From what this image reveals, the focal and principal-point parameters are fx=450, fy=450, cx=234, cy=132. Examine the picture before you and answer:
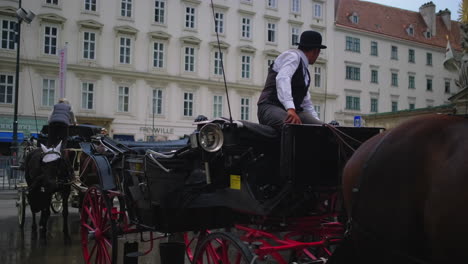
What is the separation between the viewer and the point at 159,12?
110 ft

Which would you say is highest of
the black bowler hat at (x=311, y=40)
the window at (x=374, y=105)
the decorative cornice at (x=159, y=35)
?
the decorative cornice at (x=159, y=35)

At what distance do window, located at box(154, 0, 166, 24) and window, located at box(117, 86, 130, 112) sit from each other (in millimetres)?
5624

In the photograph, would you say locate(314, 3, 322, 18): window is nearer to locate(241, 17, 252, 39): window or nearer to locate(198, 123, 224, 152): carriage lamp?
locate(241, 17, 252, 39): window

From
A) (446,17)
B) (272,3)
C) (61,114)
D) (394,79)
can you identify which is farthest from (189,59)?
(446,17)

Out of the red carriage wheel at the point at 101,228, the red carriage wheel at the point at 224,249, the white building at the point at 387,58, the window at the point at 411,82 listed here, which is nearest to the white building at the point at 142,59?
the white building at the point at 387,58

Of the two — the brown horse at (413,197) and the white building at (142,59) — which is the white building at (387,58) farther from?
the brown horse at (413,197)

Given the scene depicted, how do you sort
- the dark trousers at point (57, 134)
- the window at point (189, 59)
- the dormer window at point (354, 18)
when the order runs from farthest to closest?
the dormer window at point (354, 18), the window at point (189, 59), the dark trousers at point (57, 134)

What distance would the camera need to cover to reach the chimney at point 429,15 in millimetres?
47747

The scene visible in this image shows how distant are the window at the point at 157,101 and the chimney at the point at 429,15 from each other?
30.9 meters

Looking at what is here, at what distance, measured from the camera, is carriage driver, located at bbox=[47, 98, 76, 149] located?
25.9 ft

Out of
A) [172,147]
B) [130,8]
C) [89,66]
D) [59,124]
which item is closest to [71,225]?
[59,124]

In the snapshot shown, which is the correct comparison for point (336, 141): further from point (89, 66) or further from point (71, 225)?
point (89, 66)

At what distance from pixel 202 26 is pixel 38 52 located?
39.0ft

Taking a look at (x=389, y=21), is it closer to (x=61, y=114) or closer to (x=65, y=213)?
(x=61, y=114)
